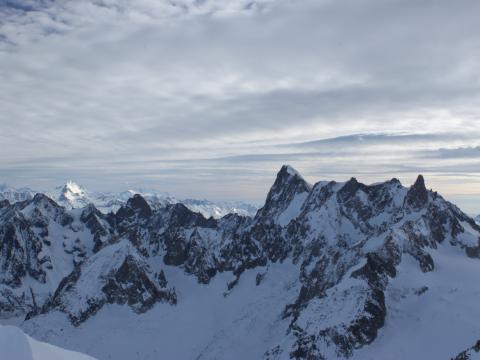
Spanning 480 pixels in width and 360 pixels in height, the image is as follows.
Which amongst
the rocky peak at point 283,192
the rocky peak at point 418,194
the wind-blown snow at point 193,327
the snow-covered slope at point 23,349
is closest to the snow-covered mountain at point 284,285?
the rocky peak at point 418,194

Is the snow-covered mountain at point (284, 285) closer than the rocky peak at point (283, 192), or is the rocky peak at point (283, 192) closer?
the snow-covered mountain at point (284, 285)

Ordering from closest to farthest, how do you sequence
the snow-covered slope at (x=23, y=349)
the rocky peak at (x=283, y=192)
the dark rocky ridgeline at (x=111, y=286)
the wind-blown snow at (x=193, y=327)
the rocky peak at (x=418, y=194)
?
the snow-covered slope at (x=23, y=349), the wind-blown snow at (x=193, y=327), the rocky peak at (x=418, y=194), the dark rocky ridgeline at (x=111, y=286), the rocky peak at (x=283, y=192)

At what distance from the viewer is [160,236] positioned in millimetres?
195250

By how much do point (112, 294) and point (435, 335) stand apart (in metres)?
94.7

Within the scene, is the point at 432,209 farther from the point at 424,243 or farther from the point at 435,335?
the point at 435,335

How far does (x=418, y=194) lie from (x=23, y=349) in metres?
129

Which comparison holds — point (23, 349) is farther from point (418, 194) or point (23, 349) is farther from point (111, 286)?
point (418, 194)

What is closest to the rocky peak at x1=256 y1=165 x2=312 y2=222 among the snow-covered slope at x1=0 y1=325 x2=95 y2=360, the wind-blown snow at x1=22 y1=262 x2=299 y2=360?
the wind-blown snow at x1=22 y1=262 x2=299 y2=360

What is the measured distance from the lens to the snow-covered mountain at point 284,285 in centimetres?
8675

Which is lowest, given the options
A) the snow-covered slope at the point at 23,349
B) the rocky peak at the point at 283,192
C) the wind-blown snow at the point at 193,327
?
the wind-blown snow at the point at 193,327

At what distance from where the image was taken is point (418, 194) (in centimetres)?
13375

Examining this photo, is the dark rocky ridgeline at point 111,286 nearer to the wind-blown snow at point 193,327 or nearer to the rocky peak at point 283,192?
the wind-blown snow at point 193,327

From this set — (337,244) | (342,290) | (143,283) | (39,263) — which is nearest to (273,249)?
(337,244)

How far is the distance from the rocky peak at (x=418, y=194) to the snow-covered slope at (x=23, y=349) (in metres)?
124
